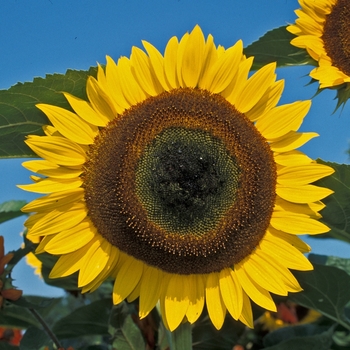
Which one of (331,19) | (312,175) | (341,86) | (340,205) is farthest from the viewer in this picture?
(331,19)

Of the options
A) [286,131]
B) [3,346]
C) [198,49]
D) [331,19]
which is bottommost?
[3,346]

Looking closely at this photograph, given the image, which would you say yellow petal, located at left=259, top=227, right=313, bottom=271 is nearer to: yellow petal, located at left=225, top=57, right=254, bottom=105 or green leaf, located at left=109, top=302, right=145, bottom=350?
yellow petal, located at left=225, top=57, right=254, bottom=105

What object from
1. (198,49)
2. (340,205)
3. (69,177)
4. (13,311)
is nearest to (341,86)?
(340,205)

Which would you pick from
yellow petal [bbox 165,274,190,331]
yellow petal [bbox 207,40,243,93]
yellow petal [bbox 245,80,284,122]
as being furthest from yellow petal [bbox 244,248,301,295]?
yellow petal [bbox 207,40,243,93]

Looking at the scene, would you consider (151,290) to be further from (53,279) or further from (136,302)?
(53,279)

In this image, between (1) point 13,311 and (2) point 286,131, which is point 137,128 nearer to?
(2) point 286,131

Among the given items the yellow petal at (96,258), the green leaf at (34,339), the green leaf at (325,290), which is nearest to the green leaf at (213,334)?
the green leaf at (325,290)

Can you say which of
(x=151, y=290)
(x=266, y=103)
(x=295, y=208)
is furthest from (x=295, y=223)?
(x=151, y=290)
